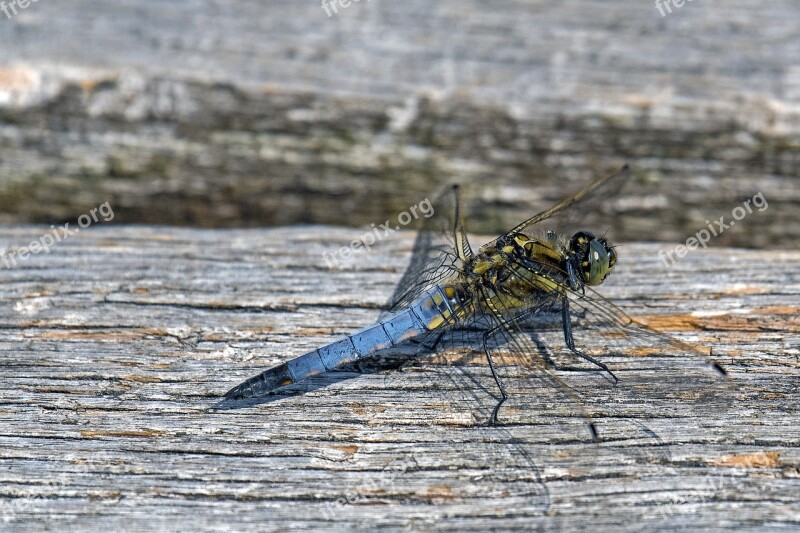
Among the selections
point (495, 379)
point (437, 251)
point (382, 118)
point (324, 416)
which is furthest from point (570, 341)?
point (382, 118)

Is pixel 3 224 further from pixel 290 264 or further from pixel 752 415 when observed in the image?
pixel 752 415

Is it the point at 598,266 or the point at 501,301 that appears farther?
the point at 501,301

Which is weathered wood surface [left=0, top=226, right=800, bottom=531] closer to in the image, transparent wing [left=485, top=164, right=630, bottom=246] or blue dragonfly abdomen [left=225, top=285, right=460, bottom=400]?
blue dragonfly abdomen [left=225, top=285, right=460, bottom=400]

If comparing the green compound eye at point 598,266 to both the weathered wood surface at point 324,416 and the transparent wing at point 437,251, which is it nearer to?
the weathered wood surface at point 324,416

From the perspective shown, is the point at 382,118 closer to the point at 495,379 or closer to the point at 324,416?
the point at 495,379

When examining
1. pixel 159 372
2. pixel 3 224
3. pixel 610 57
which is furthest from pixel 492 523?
pixel 3 224

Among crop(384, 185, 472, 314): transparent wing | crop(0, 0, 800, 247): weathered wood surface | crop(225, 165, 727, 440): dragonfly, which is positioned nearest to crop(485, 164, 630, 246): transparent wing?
crop(225, 165, 727, 440): dragonfly

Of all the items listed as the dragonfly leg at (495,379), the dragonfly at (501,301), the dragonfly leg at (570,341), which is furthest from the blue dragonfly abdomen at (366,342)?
the dragonfly leg at (570,341)
